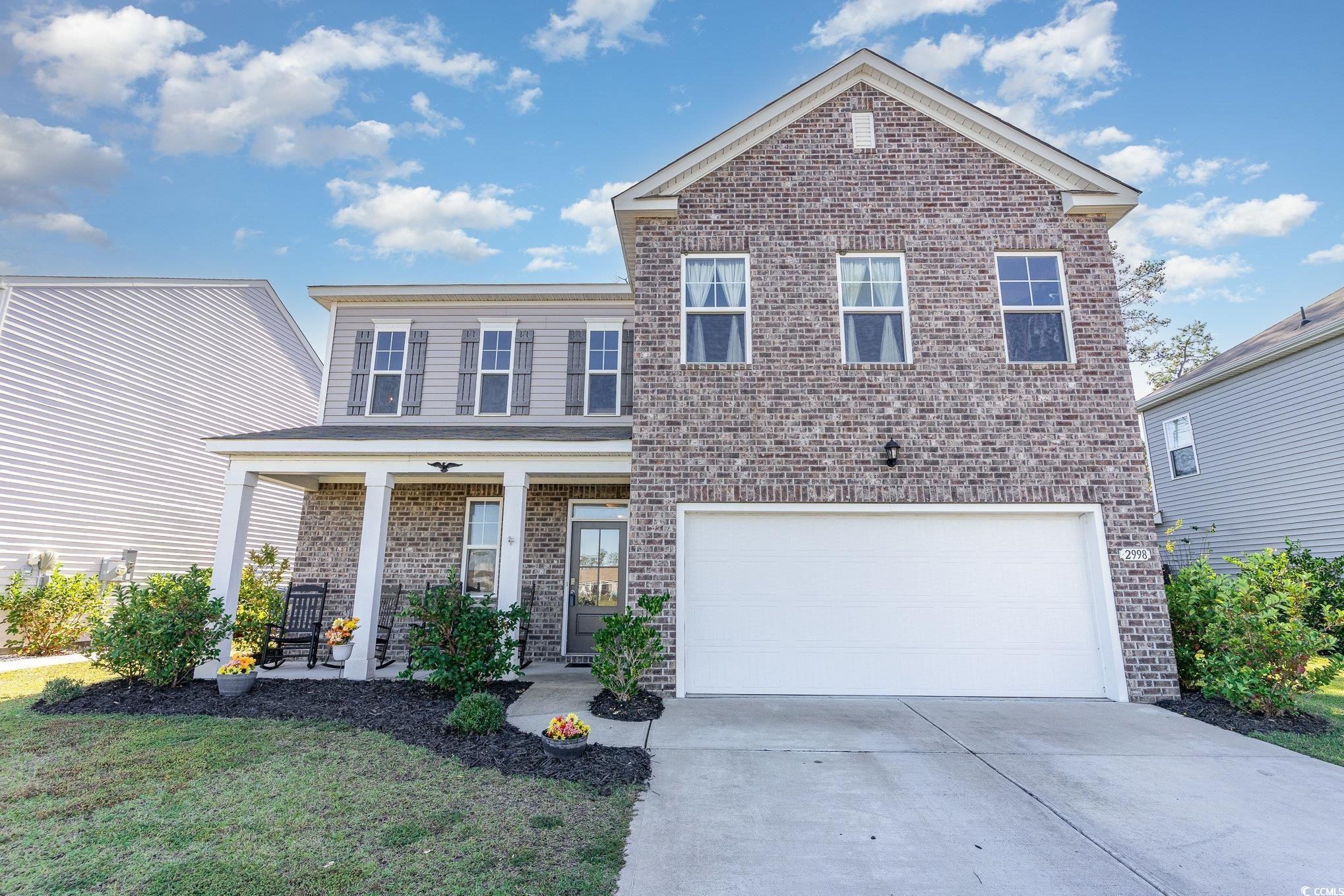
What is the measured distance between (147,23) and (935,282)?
14.2 m

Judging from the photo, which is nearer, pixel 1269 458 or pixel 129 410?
pixel 1269 458

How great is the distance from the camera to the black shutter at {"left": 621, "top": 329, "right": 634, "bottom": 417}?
10367mm

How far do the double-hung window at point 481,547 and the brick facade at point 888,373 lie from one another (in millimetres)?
4142

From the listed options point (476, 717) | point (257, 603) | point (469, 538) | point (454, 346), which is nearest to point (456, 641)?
point (476, 717)

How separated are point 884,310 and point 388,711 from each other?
24.4ft

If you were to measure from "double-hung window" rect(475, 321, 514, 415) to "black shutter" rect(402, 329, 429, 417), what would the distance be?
1.02 m

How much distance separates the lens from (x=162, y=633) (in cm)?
709

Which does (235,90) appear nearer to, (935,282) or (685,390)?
(685,390)

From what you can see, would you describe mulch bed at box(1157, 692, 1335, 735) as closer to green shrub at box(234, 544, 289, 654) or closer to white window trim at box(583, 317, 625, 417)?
white window trim at box(583, 317, 625, 417)

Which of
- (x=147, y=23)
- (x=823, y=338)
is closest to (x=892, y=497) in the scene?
(x=823, y=338)

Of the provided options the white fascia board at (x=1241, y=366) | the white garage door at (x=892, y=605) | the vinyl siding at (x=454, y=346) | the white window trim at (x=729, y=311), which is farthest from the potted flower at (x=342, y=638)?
the white fascia board at (x=1241, y=366)

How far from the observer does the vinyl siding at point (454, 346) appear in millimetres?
10469

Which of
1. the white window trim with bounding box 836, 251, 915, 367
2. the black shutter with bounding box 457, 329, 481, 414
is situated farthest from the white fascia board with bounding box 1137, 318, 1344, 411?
the black shutter with bounding box 457, 329, 481, 414

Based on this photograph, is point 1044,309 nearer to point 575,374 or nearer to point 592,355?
point 592,355
